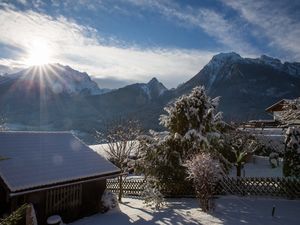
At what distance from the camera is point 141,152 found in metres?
21.6

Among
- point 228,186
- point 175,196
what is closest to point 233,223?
point 228,186

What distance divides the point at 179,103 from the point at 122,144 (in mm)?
8883

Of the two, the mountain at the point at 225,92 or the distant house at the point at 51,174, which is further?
the mountain at the point at 225,92

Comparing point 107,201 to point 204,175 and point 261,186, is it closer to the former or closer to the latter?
point 204,175

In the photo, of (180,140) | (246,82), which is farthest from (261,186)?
(246,82)

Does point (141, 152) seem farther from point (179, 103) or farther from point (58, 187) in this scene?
point (58, 187)

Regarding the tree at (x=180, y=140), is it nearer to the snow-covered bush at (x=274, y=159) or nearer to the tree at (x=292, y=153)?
the tree at (x=292, y=153)

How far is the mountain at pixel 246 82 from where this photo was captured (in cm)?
13611

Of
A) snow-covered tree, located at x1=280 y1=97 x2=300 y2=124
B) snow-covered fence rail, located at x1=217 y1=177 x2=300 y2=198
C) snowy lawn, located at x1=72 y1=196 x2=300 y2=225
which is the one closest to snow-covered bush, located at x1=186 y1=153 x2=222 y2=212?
snowy lawn, located at x1=72 y1=196 x2=300 y2=225

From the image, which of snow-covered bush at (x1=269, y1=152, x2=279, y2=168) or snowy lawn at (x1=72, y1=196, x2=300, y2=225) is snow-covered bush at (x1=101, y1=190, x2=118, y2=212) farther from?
snow-covered bush at (x1=269, y1=152, x2=279, y2=168)

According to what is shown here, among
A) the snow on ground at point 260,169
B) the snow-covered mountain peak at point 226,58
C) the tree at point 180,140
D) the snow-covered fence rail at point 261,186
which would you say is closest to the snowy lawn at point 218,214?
the snow-covered fence rail at point 261,186

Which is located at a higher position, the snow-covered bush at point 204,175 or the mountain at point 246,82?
the mountain at point 246,82

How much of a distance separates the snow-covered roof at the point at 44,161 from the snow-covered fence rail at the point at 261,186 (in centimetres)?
708

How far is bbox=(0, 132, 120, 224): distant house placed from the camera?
1386 centimetres
